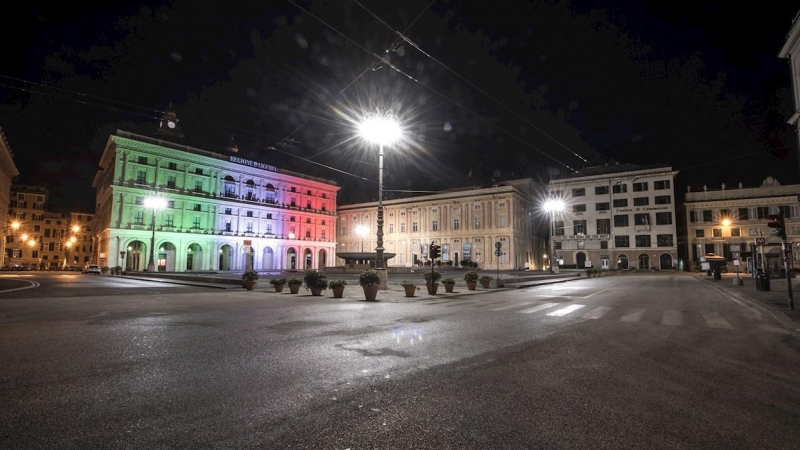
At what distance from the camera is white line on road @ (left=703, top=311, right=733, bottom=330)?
31.8 feet

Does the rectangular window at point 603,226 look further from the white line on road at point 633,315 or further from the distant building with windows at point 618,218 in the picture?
the white line on road at point 633,315

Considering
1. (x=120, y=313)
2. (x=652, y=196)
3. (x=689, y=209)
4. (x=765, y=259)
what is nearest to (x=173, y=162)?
(x=120, y=313)

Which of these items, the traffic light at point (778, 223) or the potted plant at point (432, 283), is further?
the potted plant at point (432, 283)

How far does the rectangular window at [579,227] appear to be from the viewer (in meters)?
67.1

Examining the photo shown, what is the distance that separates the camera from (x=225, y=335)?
7605mm

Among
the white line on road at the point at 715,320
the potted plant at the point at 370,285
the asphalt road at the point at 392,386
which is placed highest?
the potted plant at the point at 370,285

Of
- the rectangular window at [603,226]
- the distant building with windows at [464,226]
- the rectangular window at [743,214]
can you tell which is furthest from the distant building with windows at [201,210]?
the rectangular window at [743,214]

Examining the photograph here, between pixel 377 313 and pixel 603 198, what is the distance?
216 ft

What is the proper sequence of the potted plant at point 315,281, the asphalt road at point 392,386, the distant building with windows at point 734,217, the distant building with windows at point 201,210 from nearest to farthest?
the asphalt road at point 392,386 < the potted plant at point 315,281 < the distant building with windows at point 201,210 < the distant building with windows at point 734,217

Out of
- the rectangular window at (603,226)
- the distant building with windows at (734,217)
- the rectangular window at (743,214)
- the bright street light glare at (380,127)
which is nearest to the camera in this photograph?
the bright street light glare at (380,127)

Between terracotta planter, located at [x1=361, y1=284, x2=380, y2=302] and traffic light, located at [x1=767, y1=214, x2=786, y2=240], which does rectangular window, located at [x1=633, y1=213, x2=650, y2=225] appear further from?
terracotta planter, located at [x1=361, y1=284, x2=380, y2=302]

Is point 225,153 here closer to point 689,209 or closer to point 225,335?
point 225,335

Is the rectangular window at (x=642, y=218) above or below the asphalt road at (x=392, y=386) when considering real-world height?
above

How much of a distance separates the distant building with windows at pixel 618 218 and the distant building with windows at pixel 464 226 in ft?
22.3
